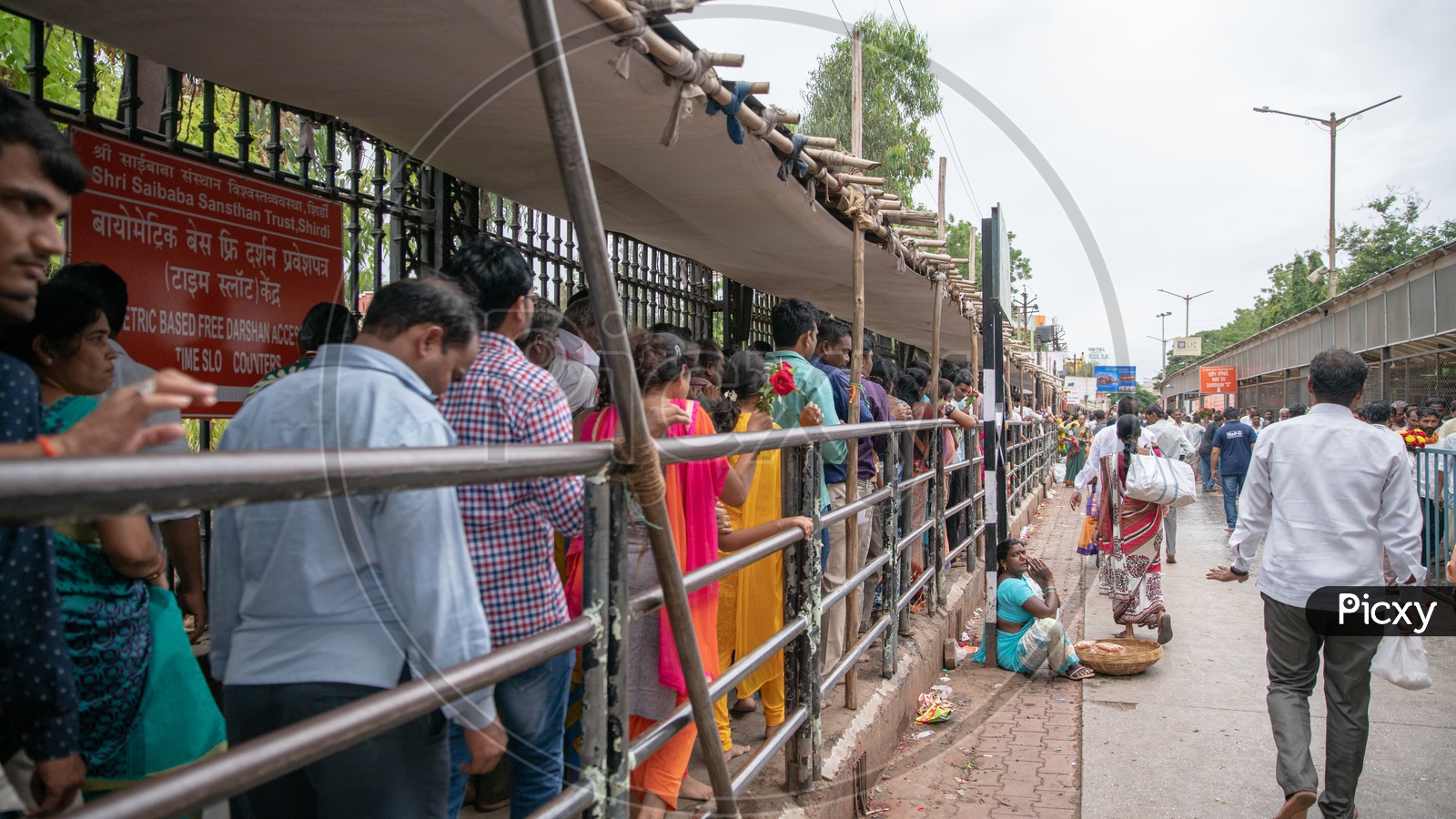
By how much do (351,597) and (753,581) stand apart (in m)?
1.99

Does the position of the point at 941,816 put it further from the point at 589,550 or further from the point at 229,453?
the point at 229,453

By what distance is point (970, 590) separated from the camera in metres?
7.35

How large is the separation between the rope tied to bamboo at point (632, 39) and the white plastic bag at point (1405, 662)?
3.53 meters

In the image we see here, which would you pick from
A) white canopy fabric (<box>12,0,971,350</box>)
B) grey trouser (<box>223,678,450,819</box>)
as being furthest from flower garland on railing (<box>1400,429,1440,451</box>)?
grey trouser (<box>223,678,450,819</box>)

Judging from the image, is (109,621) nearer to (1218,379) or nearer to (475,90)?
(475,90)

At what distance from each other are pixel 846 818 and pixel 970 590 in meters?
3.99

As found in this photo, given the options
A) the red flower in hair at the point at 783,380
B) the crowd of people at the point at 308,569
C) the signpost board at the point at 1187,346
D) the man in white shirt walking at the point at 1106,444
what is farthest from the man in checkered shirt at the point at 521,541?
the signpost board at the point at 1187,346

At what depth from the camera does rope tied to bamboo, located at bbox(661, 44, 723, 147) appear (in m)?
2.74

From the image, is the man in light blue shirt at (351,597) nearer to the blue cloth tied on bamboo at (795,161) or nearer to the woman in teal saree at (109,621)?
the woman in teal saree at (109,621)

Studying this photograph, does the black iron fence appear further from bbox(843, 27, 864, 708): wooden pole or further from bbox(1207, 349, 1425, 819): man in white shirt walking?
bbox(1207, 349, 1425, 819): man in white shirt walking

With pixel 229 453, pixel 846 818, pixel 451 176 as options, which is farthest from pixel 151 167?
pixel 846 818

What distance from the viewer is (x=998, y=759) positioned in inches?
182

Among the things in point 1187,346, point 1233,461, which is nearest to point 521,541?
point 1233,461

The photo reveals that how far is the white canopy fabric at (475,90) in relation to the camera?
2.40 metres
